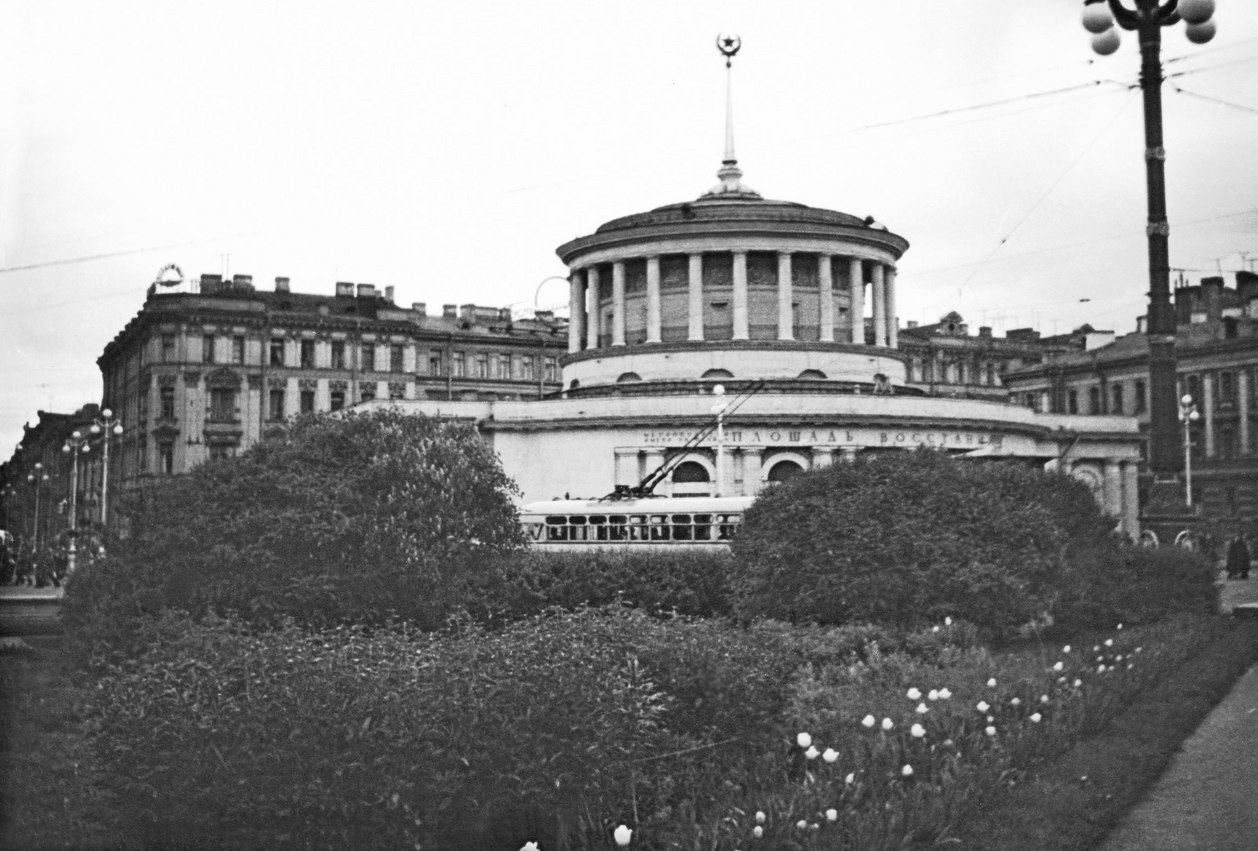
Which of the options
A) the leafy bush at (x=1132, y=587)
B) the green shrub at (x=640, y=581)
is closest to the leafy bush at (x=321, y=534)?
the green shrub at (x=640, y=581)

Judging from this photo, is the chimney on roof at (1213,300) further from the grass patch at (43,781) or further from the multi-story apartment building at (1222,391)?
the grass patch at (43,781)

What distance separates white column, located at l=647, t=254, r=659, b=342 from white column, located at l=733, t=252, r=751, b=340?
133 inches

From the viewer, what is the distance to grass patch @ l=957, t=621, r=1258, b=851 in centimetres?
1214

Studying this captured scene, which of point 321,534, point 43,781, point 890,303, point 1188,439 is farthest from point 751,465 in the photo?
point 43,781

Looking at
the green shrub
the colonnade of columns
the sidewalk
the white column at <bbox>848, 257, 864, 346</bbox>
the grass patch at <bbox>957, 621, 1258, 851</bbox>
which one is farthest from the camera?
the white column at <bbox>848, 257, 864, 346</bbox>

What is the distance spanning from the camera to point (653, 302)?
5825cm

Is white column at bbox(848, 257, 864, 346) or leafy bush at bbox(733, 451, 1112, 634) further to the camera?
white column at bbox(848, 257, 864, 346)

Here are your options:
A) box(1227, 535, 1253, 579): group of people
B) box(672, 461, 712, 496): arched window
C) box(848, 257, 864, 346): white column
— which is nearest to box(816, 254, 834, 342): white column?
box(848, 257, 864, 346): white column

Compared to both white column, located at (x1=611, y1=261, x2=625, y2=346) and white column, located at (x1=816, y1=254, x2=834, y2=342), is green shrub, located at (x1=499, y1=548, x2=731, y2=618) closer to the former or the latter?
white column, located at (x1=816, y1=254, x2=834, y2=342)

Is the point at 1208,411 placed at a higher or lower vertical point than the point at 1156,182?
lower

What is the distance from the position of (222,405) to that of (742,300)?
1420 inches

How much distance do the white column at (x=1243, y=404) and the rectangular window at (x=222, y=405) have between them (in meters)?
60.0

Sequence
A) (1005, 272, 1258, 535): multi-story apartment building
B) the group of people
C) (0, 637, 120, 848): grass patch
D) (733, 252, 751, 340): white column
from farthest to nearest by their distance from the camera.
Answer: (733, 252, 751, 340): white column, the group of people, (1005, 272, 1258, 535): multi-story apartment building, (0, 637, 120, 848): grass patch

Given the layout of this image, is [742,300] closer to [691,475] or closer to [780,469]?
[780,469]
